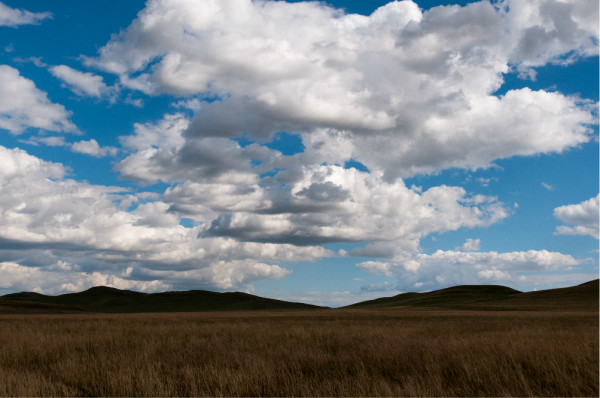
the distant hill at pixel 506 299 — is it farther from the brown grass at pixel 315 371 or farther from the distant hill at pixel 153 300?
the brown grass at pixel 315 371

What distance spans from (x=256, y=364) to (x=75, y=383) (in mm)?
3898

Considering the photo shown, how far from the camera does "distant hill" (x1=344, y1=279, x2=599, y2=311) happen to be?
63300 millimetres

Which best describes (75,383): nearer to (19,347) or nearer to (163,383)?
(163,383)

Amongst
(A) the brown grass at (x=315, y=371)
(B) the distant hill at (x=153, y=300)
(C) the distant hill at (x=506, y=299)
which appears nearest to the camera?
(A) the brown grass at (x=315, y=371)

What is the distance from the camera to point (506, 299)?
84125mm

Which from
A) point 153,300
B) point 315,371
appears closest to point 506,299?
point 315,371

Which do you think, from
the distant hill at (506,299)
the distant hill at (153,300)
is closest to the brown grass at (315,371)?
Result: the distant hill at (506,299)

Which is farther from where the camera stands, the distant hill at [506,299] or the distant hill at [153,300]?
the distant hill at [153,300]

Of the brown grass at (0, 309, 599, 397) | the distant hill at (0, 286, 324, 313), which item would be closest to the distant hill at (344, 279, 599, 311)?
the distant hill at (0, 286, 324, 313)

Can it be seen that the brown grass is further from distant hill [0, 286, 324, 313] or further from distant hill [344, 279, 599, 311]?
distant hill [0, 286, 324, 313]

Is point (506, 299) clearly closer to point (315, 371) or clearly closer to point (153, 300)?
point (315, 371)

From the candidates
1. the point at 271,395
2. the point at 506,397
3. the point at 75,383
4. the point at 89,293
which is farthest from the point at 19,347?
the point at 89,293

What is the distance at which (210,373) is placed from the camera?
1055 cm

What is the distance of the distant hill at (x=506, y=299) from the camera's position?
63.3 m
